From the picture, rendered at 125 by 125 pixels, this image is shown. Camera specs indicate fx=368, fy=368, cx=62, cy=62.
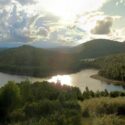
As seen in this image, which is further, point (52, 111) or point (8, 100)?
point (8, 100)

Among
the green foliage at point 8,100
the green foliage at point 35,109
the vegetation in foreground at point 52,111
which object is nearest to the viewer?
the green foliage at point 35,109

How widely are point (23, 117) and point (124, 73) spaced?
144899 millimetres

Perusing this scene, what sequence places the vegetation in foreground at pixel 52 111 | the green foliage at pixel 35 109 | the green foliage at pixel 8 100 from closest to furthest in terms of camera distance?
the green foliage at pixel 35 109, the vegetation in foreground at pixel 52 111, the green foliage at pixel 8 100

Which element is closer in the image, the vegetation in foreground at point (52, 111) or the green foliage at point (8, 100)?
the vegetation in foreground at point (52, 111)

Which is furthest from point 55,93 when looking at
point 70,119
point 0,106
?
point 70,119

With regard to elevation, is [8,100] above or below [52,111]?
above

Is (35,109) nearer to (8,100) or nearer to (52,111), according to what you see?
(52,111)

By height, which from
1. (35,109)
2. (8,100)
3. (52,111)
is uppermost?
(8,100)

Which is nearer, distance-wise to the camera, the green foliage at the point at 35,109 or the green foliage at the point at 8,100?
the green foliage at the point at 35,109

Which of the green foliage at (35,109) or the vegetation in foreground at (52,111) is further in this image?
the vegetation in foreground at (52,111)

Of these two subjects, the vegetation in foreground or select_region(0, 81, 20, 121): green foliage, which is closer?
the vegetation in foreground

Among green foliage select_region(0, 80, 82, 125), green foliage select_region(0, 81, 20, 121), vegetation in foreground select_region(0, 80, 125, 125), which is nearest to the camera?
green foliage select_region(0, 80, 82, 125)

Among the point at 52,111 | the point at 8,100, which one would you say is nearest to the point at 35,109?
the point at 52,111

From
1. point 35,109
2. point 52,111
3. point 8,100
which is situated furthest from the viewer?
point 8,100
